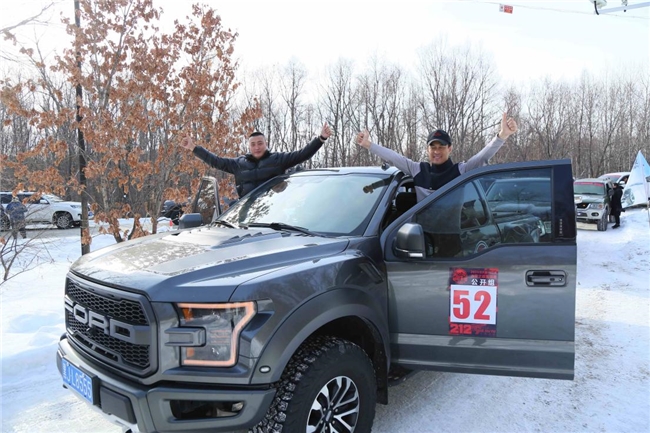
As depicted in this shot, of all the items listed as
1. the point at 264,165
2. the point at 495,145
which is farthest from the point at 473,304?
the point at 264,165

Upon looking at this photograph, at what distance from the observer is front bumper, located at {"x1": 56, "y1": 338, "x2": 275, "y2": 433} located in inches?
78.2

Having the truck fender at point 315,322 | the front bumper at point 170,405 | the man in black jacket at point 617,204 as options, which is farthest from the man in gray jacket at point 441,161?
the man in black jacket at point 617,204

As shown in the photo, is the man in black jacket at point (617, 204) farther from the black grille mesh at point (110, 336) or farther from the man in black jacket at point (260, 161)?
the black grille mesh at point (110, 336)

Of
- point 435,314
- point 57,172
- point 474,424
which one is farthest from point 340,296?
point 57,172

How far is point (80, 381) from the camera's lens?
2.37 meters

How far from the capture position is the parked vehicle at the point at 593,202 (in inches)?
656

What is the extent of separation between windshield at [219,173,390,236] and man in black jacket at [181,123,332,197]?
0.74 metres

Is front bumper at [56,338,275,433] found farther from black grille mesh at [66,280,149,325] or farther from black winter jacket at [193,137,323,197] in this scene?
black winter jacket at [193,137,323,197]

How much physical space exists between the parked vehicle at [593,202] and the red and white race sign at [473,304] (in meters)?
16.1

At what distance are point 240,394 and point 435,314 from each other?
Answer: 54.7 inches

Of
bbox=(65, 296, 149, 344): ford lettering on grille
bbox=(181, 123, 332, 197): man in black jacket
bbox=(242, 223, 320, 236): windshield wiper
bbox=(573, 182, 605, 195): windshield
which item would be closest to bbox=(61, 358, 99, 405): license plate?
bbox=(65, 296, 149, 344): ford lettering on grille

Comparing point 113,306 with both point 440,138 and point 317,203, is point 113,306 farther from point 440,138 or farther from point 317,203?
point 440,138

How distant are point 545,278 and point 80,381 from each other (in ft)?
9.20

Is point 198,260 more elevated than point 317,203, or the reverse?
point 317,203
